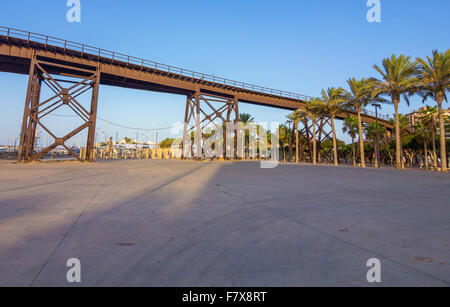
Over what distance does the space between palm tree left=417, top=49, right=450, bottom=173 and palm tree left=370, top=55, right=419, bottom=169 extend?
878 millimetres

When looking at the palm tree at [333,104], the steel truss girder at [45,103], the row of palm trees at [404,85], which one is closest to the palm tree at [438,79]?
the row of palm trees at [404,85]

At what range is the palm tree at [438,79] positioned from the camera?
22334 mm

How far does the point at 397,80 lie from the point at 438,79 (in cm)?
351

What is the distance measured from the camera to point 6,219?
4.07 meters

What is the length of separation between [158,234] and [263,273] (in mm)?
1830

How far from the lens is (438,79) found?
75.3 ft

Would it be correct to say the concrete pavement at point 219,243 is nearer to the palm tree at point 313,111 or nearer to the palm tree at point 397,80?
the palm tree at point 397,80

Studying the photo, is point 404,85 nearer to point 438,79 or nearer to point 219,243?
point 438,79

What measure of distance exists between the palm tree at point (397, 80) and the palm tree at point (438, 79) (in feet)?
2.88

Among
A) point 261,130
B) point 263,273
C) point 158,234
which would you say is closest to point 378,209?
point 263,273

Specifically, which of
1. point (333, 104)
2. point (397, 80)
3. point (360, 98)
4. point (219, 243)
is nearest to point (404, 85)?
point (397, 80)

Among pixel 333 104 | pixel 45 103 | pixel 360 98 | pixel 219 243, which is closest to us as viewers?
pixel 219 243

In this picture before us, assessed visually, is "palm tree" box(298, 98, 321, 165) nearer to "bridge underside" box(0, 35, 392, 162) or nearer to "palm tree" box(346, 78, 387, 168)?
"palm tree" box(346, 78, 387, 168)
